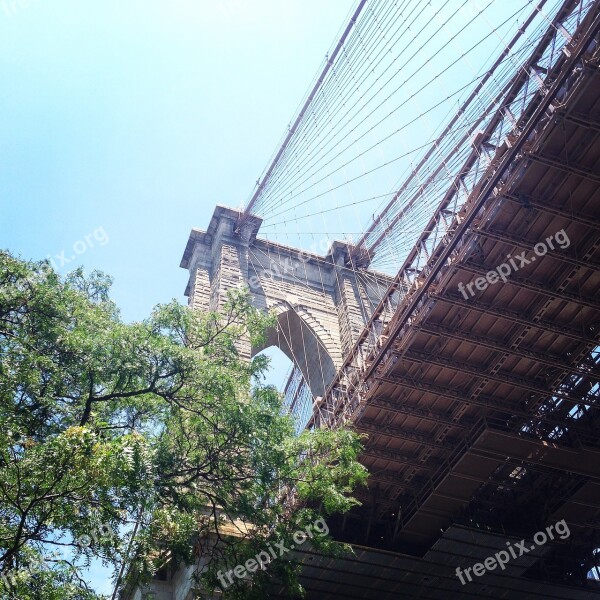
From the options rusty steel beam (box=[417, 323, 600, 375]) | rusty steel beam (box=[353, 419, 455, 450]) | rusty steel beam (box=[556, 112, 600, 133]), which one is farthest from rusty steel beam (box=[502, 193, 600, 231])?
rusty steel beam (box=[353, 419, 455, 450])

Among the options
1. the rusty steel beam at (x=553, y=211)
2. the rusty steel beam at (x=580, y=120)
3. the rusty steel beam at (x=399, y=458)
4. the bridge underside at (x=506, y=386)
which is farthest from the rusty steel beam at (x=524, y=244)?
the rusty steel beam at (x=399, y=458)

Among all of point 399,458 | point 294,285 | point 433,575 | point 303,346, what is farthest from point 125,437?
point 294,285

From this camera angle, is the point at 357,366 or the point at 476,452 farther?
the point at 357,366

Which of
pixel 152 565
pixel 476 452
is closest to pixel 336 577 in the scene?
pixel 476 452

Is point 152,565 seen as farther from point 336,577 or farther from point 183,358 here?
point 336,577

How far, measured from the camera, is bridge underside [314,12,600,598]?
45.5 ft

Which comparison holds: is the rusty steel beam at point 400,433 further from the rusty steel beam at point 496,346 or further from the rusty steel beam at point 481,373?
the rusty steel beam at point 496,346

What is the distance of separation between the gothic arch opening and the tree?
13.9 m

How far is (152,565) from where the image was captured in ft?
35.4

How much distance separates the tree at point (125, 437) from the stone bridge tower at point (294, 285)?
13541mm

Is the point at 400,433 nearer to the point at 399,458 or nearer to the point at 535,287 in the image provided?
the point at 399,458

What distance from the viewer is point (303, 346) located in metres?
29.0

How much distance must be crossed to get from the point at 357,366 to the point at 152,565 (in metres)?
8.82

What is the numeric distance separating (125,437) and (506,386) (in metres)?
10.3
